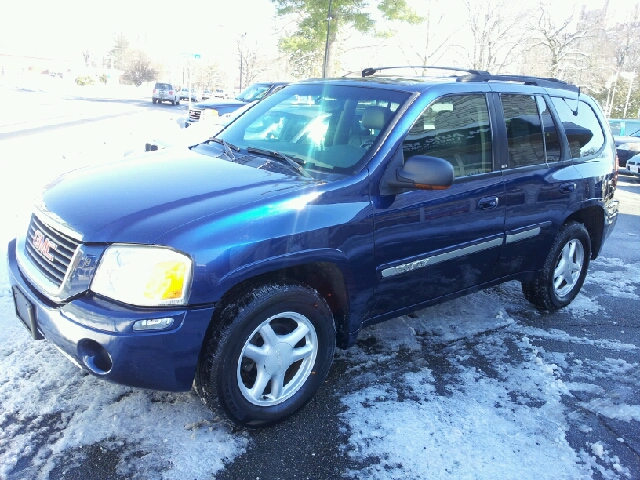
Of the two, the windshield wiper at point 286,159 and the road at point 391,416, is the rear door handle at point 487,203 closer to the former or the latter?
the road at point 391,416

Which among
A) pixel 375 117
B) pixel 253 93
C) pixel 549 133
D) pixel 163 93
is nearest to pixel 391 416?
pixel 375 117

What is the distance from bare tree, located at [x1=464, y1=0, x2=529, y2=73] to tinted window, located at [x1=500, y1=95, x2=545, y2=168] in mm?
27539

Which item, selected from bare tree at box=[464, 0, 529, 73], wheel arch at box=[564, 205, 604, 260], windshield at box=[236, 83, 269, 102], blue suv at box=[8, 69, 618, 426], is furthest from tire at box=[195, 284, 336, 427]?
bare tree at box=[464, 0, 529, 73]

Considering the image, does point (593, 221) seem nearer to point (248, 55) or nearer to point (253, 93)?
point (253, 93)

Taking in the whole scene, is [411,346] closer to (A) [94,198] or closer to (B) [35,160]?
(A) [94,198]

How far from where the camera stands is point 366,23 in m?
24.5

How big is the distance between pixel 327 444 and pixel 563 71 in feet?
122

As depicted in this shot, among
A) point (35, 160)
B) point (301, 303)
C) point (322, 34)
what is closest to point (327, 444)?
point (301, 303)

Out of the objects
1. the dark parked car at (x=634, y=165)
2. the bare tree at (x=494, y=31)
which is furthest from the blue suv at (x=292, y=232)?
the bare tree at (x=494, y=31)

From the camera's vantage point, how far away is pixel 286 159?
3150 mm

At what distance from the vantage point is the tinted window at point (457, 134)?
321cm

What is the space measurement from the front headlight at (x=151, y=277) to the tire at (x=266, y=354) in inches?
10.8

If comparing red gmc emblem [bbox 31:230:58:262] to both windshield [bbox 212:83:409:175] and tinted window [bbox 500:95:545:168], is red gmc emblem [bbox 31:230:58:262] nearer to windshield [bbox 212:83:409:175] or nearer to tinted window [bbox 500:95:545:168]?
windshield [bbox 212:83:409:175]

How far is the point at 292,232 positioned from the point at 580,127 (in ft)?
9.97
